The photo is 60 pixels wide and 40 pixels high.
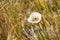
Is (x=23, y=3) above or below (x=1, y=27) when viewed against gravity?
above

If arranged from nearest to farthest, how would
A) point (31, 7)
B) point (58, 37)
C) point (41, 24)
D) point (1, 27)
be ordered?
point (58, 37), point (41, 24), point (1, 27), point (31, 7)

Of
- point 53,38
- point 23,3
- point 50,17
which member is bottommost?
point 53,38

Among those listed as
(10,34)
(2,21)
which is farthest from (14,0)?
(10,34)

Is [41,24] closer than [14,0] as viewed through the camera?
Yes

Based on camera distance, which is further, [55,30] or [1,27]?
[1,27]

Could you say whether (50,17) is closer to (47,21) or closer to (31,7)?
(47,21)

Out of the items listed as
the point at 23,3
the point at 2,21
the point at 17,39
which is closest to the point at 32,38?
the point at 17,39

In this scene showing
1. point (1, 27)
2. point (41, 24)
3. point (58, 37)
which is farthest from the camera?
point (1, 27)

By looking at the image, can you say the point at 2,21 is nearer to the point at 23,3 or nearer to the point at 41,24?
the point at 23,3

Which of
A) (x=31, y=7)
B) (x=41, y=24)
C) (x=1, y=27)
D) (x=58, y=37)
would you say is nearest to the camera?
(x=58, y=37)

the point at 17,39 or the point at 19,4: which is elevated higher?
the point at 19,4
